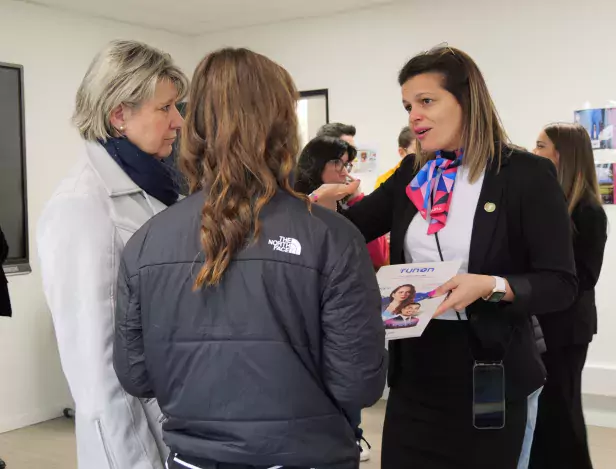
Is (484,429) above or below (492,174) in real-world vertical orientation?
below

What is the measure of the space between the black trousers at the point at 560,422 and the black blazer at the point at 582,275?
0.22 ft

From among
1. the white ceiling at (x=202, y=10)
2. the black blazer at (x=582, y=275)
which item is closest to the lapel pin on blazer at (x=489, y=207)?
the black blazer at (x=582, y=275)

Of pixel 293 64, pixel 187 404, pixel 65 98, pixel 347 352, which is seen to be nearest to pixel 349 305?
pixel 347 352

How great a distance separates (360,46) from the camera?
5.51m

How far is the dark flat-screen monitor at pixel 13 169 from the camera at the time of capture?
15.4 ft

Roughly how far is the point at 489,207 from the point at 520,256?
15 centimetres

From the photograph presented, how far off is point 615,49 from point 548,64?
0.42 meters

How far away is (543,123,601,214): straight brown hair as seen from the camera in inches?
124

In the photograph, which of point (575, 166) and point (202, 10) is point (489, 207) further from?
point (202, 10)

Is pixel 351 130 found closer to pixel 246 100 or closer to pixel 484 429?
pixel 484 429

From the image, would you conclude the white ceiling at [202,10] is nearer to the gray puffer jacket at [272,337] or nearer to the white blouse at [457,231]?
the white blouse at [457,231]

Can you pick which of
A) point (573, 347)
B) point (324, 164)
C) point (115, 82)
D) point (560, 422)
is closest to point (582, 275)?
point (573, 347)

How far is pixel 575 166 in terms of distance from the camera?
3227mm

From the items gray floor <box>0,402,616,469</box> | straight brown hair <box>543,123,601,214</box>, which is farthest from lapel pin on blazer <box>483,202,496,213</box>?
gray floor <box>0,402,616,469</box>
